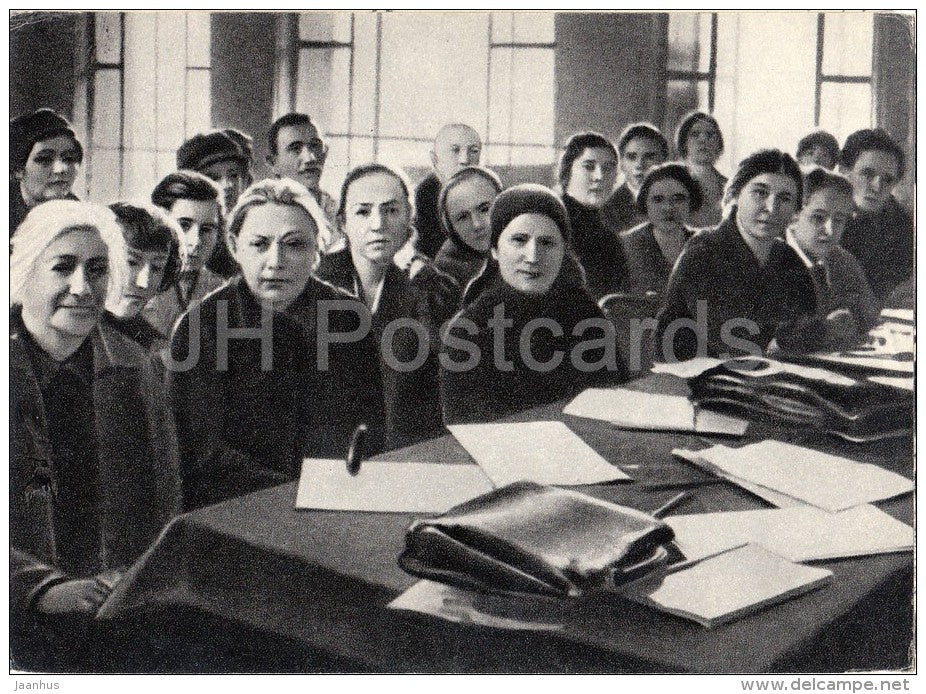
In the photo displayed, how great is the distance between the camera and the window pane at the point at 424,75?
216 centimetres

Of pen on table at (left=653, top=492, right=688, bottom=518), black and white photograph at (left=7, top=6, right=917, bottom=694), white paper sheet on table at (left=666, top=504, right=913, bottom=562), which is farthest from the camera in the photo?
black and white photograph at (left=7, top=6, right=917, bottom=694)

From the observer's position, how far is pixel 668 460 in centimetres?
187

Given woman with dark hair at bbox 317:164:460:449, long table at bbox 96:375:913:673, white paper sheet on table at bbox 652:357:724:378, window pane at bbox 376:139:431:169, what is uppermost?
window pane at bbox 376:139:431:169

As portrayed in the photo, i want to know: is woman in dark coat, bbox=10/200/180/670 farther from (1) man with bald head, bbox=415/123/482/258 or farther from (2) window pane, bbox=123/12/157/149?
(1) man with bald head, bbox=415/123/482/258

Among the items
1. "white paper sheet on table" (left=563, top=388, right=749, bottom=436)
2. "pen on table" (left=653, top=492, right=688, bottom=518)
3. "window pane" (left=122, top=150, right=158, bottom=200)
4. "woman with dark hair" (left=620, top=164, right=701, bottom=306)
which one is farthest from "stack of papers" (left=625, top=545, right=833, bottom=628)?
"window pane" (left=122, top=150, right=158, bottom=200)

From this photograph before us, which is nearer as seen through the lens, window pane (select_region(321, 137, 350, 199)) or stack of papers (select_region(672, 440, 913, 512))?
stack of papers (select_region(672, 440, 913, 512))

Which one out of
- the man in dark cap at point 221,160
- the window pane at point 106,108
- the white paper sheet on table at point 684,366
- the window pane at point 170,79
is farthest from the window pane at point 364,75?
the white paper sheet on table at point 684,366

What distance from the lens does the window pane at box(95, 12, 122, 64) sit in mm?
2145

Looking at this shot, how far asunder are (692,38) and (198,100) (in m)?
1.09

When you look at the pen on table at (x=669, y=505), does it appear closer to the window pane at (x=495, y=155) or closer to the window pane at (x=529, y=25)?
the window pane at (x=495, y=155)

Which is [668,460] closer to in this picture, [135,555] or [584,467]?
[584,467]

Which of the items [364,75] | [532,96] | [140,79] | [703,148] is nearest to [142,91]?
[140,79]

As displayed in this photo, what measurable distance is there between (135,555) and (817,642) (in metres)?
1.40

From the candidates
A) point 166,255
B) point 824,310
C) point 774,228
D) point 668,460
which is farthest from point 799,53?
point 166,255
